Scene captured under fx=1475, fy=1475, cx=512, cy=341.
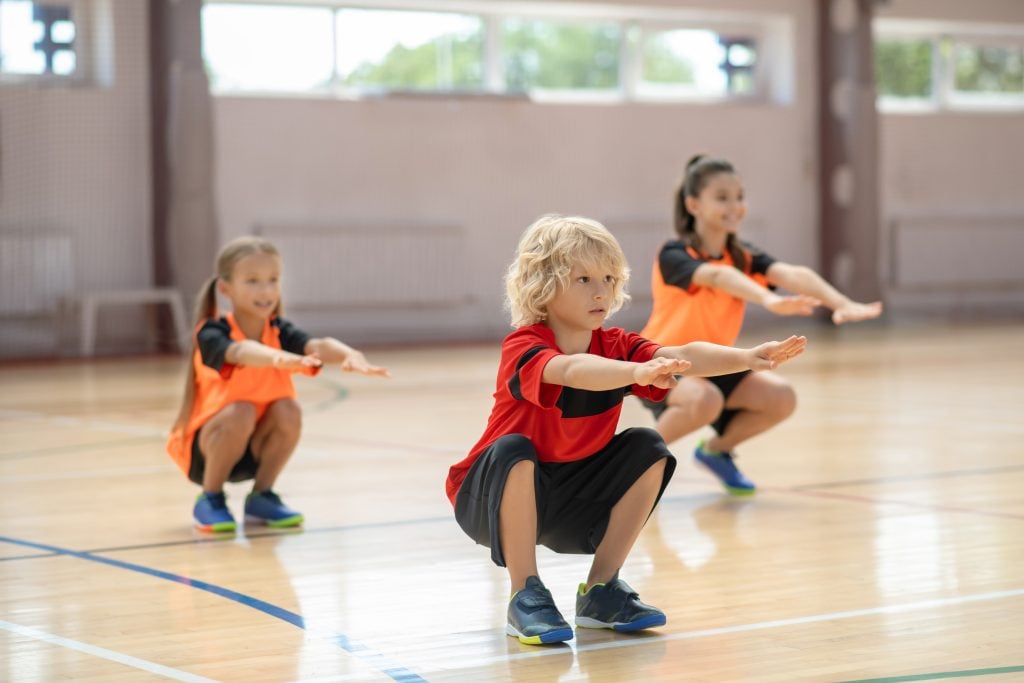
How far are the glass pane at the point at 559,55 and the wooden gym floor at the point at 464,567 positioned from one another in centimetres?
584

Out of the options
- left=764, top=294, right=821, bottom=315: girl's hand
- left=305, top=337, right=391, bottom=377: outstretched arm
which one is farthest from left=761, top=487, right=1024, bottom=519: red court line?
left=305, top=337, right=391, bottom=377: outstretched arm

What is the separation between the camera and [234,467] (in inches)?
148

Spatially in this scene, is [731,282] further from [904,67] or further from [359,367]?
[904,67]

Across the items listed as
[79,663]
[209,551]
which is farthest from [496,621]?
[209,551]

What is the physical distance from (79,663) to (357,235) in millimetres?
8336

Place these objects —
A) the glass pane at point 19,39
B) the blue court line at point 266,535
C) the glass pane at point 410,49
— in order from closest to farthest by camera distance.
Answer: the blue court line at point 266,535
the glass pane at point 19,39
the glass pane at point 410,49

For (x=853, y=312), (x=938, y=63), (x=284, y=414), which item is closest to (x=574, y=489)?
(x=853, y=312)

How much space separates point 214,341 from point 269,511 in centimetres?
46

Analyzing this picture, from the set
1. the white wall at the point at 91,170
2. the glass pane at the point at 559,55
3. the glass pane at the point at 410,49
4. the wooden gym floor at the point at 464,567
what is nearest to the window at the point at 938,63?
the glass pane at the point at 559,55

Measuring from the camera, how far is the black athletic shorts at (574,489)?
2600mm

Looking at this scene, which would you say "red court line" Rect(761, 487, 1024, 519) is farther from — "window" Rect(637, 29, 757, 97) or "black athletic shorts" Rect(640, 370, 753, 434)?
"window" Rect(637, 29, 757, 97)

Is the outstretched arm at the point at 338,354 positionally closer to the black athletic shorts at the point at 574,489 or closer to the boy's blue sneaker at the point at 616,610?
the black athletic shorts at the point at 574,489

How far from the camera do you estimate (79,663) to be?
7.82 feet

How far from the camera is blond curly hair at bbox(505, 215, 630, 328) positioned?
258cm
